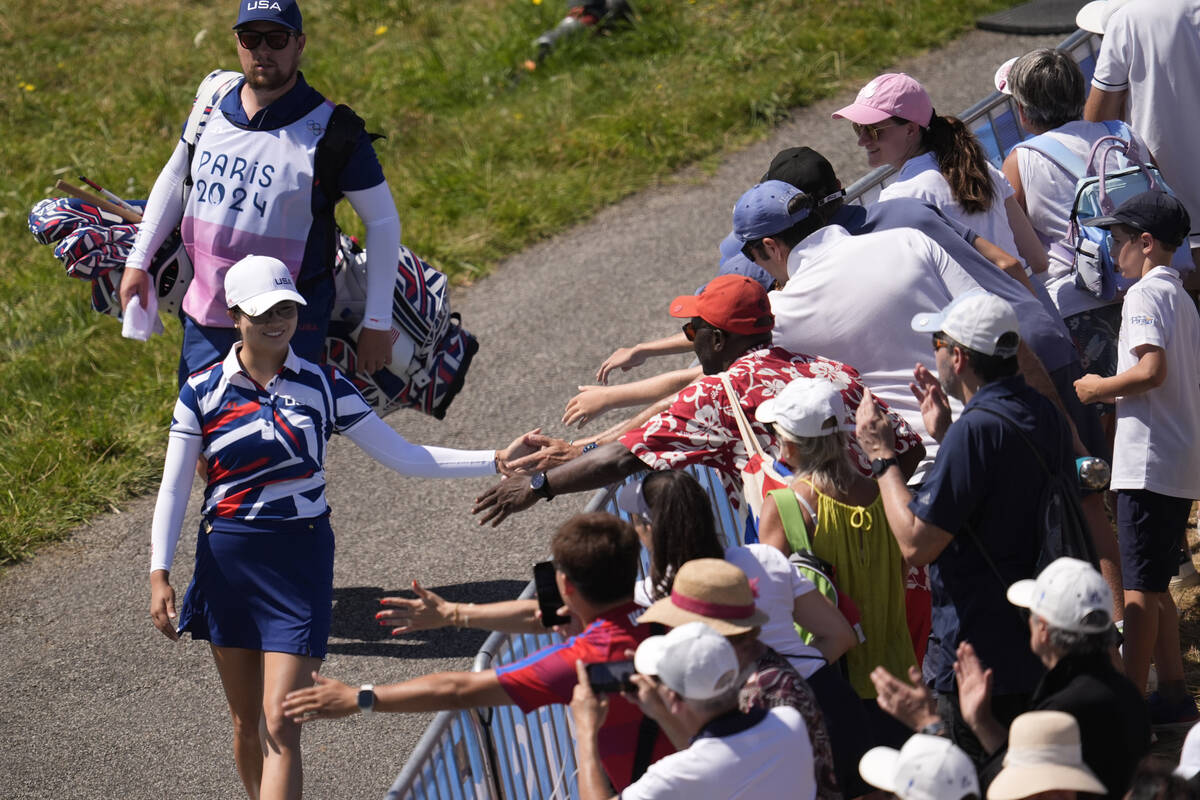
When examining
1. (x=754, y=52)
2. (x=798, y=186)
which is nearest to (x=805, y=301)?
(x=798, y=186)

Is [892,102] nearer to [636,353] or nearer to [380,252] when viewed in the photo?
[636,353]

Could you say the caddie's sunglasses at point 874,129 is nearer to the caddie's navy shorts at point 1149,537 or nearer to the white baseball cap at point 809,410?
the caddie's navy shorts at point 1149,537

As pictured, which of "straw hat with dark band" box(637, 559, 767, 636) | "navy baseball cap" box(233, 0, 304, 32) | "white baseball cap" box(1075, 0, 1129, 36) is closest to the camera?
"straw hat with dark band" box(637, 559, 767, 636)

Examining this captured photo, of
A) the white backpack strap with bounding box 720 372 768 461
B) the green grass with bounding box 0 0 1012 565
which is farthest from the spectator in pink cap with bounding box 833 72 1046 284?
the green grass with bounding box 0 0 1012 565

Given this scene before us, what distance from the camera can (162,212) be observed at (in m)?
5.40

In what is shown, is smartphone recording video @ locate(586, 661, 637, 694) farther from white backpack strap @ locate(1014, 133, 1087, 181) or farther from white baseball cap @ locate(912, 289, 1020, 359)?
white backpack strap @ locate(1014, 133, 1087, 181)

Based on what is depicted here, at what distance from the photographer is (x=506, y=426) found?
25.0ft

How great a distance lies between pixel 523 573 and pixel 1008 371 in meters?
3.13

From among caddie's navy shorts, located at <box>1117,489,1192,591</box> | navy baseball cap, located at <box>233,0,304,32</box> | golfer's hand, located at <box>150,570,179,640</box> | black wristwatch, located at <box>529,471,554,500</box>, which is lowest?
caddie's navy shorts, located at <box>1117,489,1192,591</box>

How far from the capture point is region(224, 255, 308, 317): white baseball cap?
4348 millimetres

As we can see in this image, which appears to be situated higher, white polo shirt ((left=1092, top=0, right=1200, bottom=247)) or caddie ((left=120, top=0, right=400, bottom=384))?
caddie ((left=120, top=0, right=400, bottom=384))

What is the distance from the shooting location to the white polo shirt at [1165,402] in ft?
15.1

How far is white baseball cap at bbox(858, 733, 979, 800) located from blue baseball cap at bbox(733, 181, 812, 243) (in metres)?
2.08

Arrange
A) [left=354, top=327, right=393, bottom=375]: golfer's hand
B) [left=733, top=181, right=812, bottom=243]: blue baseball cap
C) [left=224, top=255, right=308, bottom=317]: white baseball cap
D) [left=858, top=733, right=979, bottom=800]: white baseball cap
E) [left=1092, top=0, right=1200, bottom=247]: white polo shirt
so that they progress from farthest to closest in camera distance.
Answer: [left=1092, top=0, right=1200, bottom=247]: white polo shirt < [left=354, top=327, right=393, bottom=375]: golfer's hand < [left=733, top=181, right=812, bottom=243]: blue baseball cap < [left=224, top=255, right=308, bottom=317]: white baseball cap < [left=858, top=733, right=979, bottom=800]: white baseball cap
